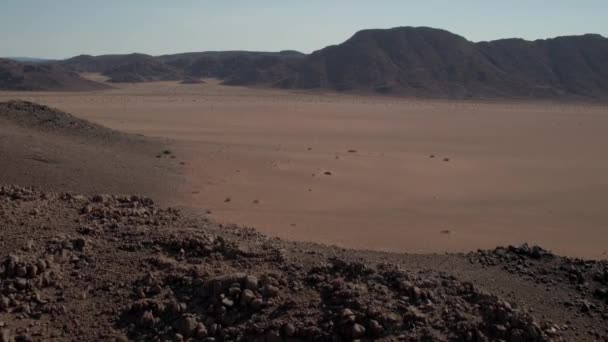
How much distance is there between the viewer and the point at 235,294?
16.7 feet

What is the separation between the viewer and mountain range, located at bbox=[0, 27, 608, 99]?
67562mm

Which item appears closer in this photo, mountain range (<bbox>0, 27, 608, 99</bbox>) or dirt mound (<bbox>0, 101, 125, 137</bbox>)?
dirt mound (<bbox>0, 101, 125, 137</bbox>)

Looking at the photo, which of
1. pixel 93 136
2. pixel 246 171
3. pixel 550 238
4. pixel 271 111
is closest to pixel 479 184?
pixel 550 238

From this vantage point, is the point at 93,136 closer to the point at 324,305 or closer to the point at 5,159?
the point at 5,159

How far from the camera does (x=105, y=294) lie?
5332 mm

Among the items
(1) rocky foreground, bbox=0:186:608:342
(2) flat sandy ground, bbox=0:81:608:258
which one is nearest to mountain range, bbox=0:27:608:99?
(2) flat sandy ground, bbox=0:81:608:258

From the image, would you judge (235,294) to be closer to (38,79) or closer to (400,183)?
(400,183)

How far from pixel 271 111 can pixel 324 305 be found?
3563cm

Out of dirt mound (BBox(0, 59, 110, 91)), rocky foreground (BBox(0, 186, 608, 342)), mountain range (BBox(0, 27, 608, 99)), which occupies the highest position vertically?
mountain range (BBox(0, 27, 608, 99))

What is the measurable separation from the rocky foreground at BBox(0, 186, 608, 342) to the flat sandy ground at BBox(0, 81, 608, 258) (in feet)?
11.5

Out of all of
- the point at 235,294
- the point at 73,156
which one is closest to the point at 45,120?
the point at 73,156

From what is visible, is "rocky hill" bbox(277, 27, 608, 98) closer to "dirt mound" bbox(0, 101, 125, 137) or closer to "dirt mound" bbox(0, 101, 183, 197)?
"dirt mound" bbox(0, 101, 125, 137)

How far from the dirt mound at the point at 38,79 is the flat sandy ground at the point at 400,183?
34513mm

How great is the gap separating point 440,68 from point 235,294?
71538 mm
